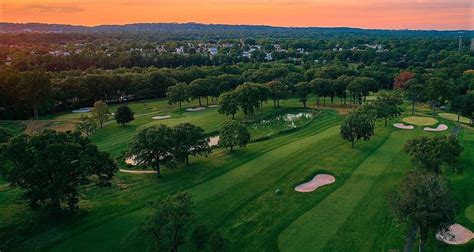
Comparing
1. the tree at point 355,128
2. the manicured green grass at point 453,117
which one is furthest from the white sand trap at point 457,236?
the manicured green grass at point 453,117

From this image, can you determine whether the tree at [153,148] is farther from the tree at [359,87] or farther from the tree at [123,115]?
the tree at [359,87]

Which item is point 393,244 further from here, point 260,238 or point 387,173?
point 387,173

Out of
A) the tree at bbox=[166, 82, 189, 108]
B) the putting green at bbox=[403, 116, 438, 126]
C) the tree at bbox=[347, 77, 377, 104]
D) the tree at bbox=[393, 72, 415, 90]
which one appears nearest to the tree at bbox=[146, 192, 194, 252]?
the putting green at bbox=[403, 116, 438, 126]

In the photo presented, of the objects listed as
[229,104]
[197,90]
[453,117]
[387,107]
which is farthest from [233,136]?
[453,117]

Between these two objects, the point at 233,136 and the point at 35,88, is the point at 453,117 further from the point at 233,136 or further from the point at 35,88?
the point at 35,88

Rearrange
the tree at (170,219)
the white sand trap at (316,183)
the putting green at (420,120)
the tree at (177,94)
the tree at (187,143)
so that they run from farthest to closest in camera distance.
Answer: the tree at (177,94) → the putting green at (420,120) → the tree at (187,143) → the white sand trap at (316,183) → the tree at (170,219)

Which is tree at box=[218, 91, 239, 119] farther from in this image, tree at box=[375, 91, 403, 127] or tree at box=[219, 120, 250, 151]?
tree at box=[375, 91, 403, 127]
